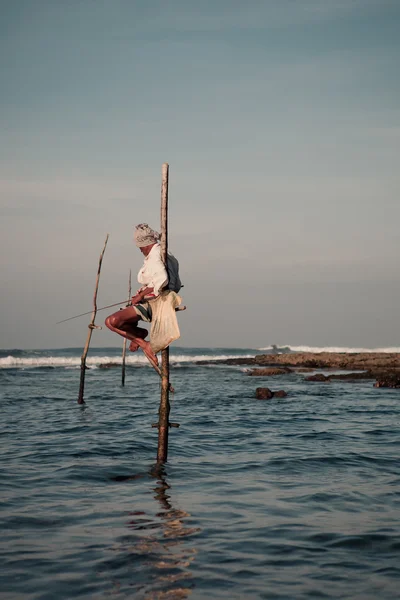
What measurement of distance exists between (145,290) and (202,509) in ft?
12.0

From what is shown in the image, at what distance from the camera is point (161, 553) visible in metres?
7.30

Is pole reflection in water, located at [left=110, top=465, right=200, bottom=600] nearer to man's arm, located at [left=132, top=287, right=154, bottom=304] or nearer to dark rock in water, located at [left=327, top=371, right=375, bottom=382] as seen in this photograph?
man's arm, located at [left=132, top=287, right=154, bottom=304]

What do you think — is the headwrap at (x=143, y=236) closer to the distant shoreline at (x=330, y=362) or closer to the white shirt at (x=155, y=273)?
the white shirt at (x=155, y=273)

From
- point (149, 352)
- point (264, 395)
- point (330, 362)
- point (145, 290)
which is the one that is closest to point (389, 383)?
point (264, 395)

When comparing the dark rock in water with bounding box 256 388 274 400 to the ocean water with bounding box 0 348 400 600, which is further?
the dark rock in water with bounding box 256 388 274 400

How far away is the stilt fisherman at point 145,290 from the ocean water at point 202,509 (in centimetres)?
265

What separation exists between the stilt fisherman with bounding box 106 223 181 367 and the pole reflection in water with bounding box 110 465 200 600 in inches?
108

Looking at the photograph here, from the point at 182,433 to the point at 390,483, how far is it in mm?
7404

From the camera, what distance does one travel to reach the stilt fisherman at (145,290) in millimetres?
10422

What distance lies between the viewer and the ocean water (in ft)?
21.3

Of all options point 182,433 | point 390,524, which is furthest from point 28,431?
point 390,524

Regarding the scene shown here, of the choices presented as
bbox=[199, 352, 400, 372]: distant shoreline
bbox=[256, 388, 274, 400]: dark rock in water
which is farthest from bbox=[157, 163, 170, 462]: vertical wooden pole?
bbox=[199, 352, 400, 372]: distant shoreline

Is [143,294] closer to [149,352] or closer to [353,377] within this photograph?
[149,352]

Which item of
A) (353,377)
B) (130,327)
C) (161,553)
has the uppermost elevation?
(130,327)
